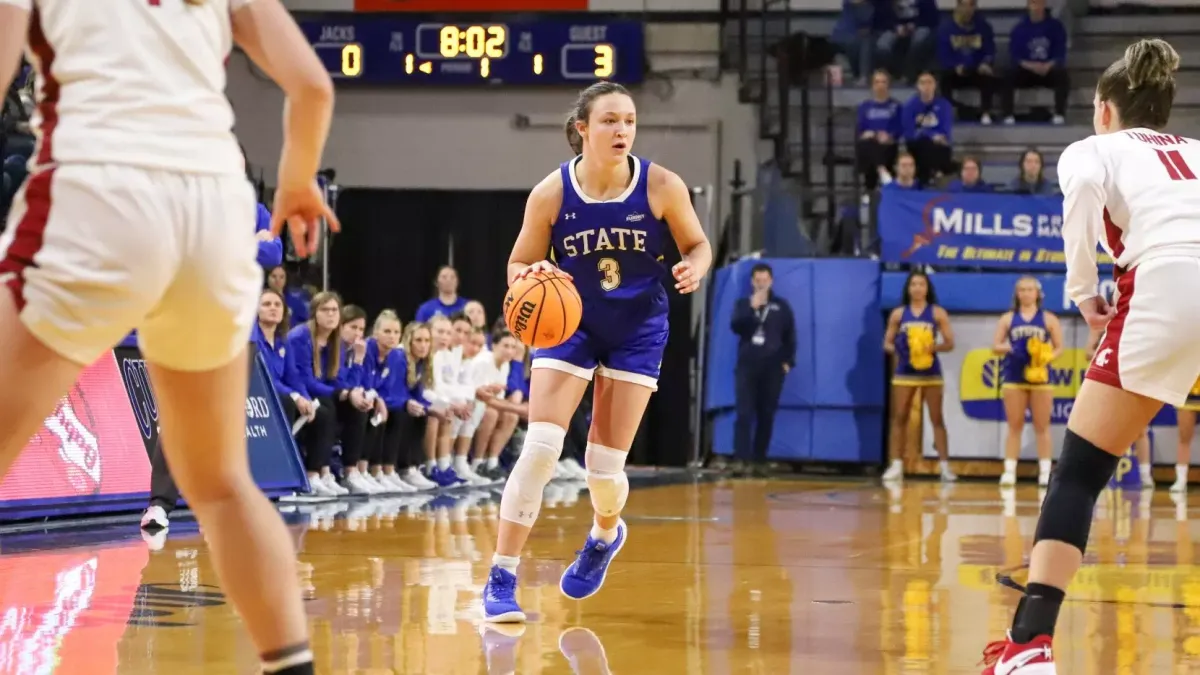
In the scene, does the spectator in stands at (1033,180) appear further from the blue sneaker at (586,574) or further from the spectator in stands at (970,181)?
the blue sneaker at (586,574)

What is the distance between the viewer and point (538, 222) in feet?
18.5

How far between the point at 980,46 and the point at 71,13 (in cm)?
1649

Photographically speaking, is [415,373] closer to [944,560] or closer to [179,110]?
[944,560]

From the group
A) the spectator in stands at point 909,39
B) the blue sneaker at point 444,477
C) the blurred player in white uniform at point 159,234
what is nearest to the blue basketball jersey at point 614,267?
the blurred player in white uniform at point 159,234

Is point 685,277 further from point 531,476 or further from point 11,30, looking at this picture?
point 11,30

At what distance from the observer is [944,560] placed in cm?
720

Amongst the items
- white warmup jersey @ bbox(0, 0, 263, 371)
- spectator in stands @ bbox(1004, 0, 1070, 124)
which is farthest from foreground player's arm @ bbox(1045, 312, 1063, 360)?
white warmup jersey @ bbox(0, 0, 263, 371)

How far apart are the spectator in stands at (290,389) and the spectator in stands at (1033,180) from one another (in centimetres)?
795

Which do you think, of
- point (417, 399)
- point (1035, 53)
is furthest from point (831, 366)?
point (417, 399)

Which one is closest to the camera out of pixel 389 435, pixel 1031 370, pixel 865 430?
pixel 389 435

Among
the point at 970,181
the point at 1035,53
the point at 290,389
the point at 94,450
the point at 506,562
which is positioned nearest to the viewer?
the point at 506,562

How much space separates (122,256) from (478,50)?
16.2m

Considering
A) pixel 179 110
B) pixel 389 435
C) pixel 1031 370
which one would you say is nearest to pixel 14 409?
pixel 179 110

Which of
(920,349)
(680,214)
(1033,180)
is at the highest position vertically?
(1033,180)
